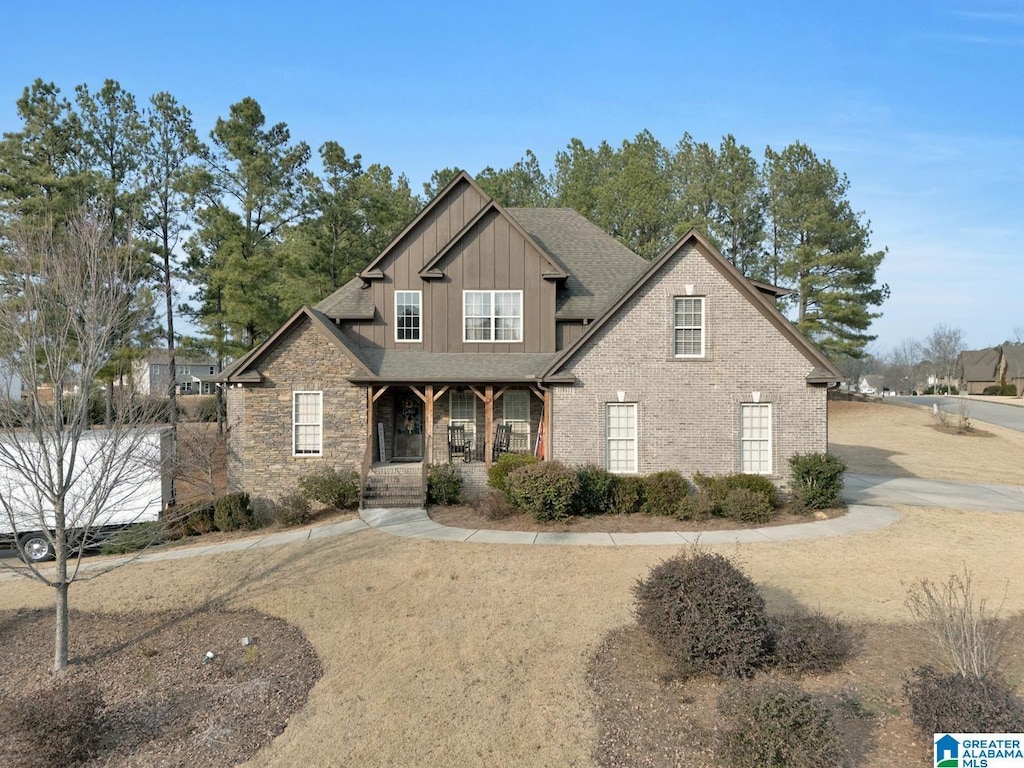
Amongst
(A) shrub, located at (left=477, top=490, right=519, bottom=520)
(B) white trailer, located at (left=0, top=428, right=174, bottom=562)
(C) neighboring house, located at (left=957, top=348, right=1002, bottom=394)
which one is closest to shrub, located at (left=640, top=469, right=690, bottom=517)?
(A) shrub, located at (left=477, top=490, right=519, bottom=520)

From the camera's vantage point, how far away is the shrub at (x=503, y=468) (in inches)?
594

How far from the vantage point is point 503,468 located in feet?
50.8

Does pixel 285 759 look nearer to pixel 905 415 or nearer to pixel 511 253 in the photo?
pixel 511 253

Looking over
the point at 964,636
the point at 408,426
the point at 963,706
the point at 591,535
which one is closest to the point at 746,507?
the point at 591,535

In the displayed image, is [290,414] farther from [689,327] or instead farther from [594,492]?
[689,327]

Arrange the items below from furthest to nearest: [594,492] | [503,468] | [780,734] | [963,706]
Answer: [503,468]
[594,492]
[963,706]
[780,734]

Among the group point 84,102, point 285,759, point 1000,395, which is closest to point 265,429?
point 285,759

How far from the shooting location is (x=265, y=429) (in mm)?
17328

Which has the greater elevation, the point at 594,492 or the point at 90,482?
the point at 90,482

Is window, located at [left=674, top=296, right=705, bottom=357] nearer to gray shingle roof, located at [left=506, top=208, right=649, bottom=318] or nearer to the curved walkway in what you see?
gray shingle roof, located at [left=506, top=208, right=649, bottom=318]

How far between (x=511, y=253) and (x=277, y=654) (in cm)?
1409

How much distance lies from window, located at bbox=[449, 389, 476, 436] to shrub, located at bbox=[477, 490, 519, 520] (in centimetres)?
494

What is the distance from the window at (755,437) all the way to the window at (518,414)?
6.57m

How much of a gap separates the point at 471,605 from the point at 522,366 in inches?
393
